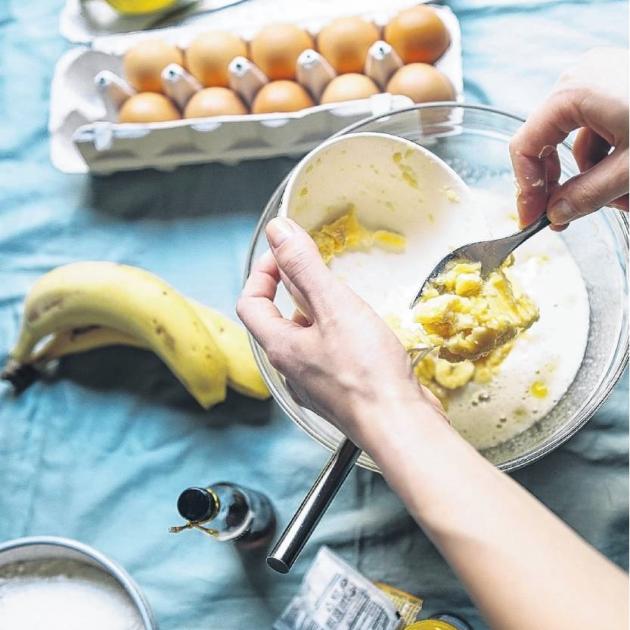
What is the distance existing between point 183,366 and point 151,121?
33 cm

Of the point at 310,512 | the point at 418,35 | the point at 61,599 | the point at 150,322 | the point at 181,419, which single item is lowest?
the point at 61,599

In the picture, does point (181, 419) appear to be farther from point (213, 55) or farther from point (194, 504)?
point (213, 55)

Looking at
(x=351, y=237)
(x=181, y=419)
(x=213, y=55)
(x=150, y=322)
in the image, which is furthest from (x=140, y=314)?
(x=213, y=55)

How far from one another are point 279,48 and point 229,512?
1.89ft

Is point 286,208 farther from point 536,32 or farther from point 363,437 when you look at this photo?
point 536,32

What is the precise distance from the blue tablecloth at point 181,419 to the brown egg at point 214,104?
76 millimetres

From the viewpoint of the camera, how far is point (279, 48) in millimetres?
1006

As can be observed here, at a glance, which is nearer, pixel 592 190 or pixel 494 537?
pixel 494 537

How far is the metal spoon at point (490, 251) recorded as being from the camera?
72 cm

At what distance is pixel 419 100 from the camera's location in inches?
37.8

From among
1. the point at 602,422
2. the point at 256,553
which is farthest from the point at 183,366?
the point at 602,422

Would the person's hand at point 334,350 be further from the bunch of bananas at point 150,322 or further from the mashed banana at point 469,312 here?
the bunch of bananas at point 150,322

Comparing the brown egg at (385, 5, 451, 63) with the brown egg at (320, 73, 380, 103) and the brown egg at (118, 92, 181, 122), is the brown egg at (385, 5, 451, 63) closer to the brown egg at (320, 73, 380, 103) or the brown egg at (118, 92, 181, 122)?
the brown egg at (320, 73, 380, 103)

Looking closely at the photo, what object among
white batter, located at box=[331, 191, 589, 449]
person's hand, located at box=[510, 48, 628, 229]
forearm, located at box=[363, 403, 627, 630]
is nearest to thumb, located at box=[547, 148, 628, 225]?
person's hand, located at box=[510, 48, 628, 229]
